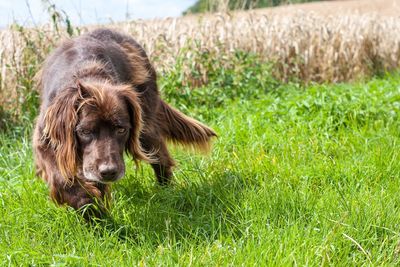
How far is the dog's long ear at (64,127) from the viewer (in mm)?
3485

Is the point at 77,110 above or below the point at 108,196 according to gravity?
above

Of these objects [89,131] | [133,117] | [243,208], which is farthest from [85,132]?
[243,208]

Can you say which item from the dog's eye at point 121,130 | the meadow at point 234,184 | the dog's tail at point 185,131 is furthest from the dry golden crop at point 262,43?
the dog's eye at point 121,130

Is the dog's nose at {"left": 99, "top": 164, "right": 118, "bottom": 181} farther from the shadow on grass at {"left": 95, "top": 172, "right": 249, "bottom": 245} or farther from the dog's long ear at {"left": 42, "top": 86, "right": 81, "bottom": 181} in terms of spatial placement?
the shadow on grass at {"left": 95, "top": 172, "right": 249, "bottom": 245}

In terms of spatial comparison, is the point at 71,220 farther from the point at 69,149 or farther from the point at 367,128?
the point at 367,128

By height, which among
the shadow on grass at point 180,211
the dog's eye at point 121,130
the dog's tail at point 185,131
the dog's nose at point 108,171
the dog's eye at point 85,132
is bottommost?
the shadow on grass at point 180,211

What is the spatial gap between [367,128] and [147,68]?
2.25 metres

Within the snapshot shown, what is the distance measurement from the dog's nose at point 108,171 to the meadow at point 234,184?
374 mm

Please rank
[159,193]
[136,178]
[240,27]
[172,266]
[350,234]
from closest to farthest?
[172,266]
[350,234]
[159,193]
[136,178]
[240,27]

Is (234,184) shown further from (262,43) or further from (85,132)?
(262,43)

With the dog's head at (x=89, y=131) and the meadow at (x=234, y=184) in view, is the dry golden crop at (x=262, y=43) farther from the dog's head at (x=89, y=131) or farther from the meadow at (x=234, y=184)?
the dog's head at (x=89, y=131)

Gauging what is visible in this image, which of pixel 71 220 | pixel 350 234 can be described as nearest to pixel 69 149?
pixel 71 220

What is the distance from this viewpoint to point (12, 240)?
138 inches

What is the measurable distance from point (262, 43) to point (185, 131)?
147 inches
